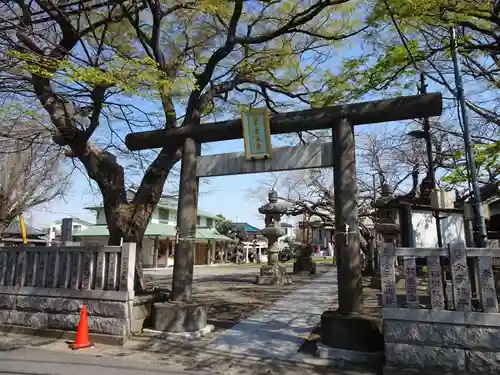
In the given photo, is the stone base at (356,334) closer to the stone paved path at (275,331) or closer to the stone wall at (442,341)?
the stone wall at (442,341)

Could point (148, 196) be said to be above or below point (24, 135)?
below

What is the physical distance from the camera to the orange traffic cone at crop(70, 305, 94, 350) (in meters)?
6.85

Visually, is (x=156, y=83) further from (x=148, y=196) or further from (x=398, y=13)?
(x=398, y=13)

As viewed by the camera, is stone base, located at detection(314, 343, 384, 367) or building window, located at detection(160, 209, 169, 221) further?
building window, located at detection(160, 209, 169, 221)

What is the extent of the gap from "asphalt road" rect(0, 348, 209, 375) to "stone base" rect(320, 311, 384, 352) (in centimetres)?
241

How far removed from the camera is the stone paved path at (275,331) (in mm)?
6699

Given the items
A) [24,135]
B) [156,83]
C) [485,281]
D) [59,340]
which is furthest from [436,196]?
[24,135]

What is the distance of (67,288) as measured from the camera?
774 cm

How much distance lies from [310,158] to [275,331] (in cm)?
398

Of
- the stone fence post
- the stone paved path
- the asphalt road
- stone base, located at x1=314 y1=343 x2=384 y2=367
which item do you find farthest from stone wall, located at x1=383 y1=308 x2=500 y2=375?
the stone fence post

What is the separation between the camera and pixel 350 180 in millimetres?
6789

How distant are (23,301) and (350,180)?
776 centimetres

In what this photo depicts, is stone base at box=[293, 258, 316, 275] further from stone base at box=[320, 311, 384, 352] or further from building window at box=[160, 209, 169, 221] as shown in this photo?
stone base at box=[320, 311, 384, 352]

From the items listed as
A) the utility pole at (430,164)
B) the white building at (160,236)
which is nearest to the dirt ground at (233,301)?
the utility pole at (430,164)
